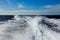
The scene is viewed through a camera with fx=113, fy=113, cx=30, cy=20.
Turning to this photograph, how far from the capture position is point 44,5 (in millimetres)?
1466

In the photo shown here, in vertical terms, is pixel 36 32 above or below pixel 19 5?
below

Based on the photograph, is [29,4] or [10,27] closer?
[29,4]

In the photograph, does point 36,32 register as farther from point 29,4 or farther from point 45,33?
point 29,4

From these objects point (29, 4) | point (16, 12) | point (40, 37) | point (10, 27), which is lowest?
point (40, 37)

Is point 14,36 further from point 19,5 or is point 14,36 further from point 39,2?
point 39,2

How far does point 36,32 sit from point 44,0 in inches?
18.5

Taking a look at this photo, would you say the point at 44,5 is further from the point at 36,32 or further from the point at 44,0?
the point at 36,32

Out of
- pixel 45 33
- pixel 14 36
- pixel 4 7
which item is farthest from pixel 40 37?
pixel 4 7

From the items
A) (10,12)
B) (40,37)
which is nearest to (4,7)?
(10,12)

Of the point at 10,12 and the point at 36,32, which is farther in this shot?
the point at 36,32

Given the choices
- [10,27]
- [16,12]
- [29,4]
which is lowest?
[10,27]

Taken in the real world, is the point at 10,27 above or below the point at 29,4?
below

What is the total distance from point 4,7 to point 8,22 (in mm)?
250

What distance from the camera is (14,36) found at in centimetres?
145
